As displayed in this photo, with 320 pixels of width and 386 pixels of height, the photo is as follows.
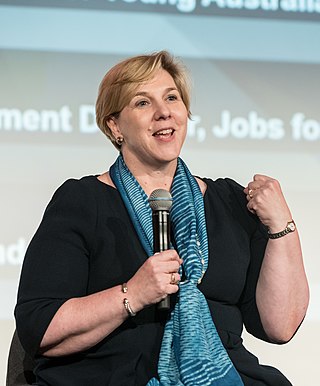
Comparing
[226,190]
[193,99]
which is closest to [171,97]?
[226,190]

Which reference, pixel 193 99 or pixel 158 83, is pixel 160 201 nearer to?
pixel 158 83

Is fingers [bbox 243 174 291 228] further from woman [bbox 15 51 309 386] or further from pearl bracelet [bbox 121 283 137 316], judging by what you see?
pearl bracelet [bbox 121 283 137 316]

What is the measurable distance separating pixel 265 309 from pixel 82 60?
121 centimetres

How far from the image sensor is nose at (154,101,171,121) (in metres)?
2.27

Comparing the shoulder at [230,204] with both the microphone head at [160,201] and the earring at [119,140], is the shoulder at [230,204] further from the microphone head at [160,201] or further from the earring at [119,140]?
the microphone head at [160,201]

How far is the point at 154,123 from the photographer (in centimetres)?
228

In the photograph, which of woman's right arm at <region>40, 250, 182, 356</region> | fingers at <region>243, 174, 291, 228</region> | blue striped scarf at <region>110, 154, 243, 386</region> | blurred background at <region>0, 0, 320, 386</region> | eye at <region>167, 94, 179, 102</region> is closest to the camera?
woman's right arm at <region>40, 250, 182, 356</region>

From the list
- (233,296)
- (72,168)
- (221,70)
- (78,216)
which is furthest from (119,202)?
(221,70)

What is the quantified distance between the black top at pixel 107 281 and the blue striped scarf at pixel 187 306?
1.4 inches

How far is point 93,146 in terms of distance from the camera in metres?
3.13

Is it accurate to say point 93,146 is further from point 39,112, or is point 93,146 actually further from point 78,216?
point 78,216

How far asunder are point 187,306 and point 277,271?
26 centimetres

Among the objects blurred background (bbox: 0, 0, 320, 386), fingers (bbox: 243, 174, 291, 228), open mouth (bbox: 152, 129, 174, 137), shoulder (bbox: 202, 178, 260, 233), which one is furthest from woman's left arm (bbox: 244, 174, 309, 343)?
blurred background (bbox: 0, 0, 320, 386)

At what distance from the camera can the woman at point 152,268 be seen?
2.07m
